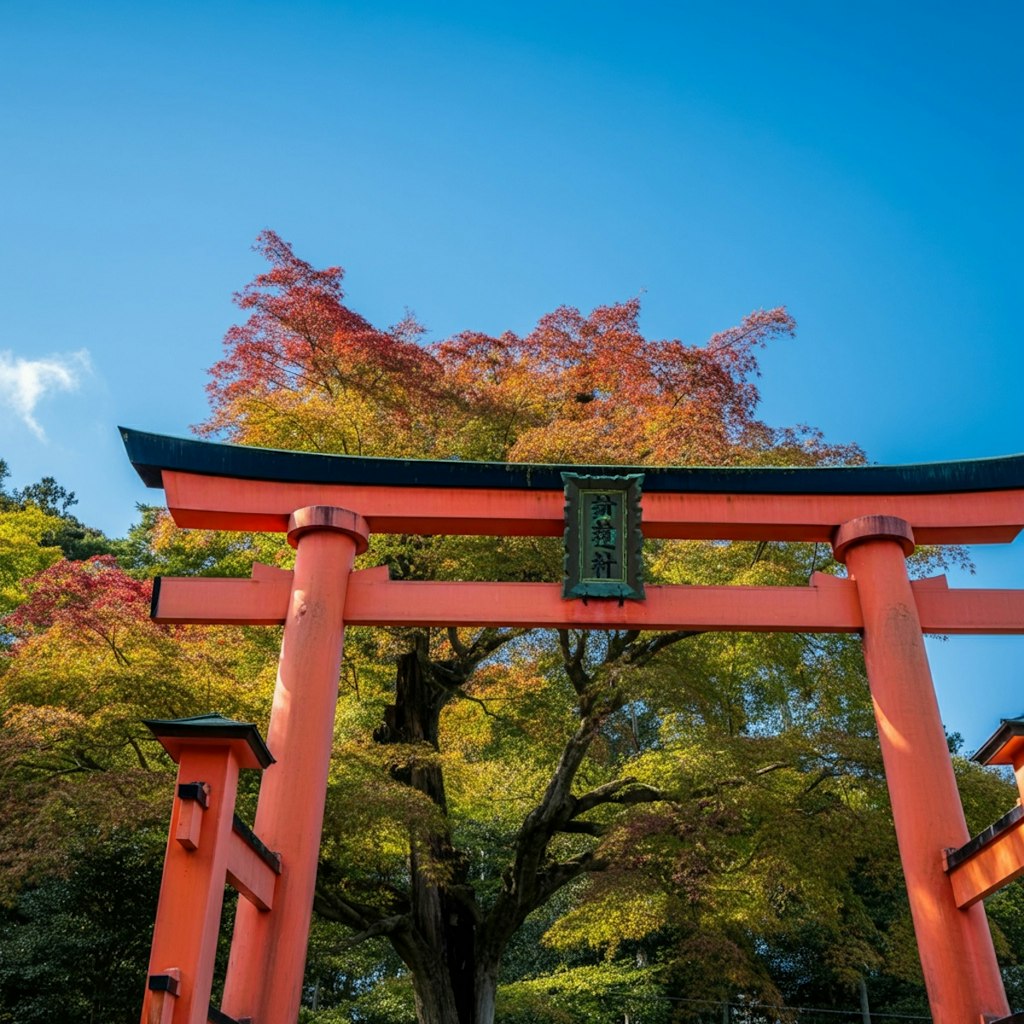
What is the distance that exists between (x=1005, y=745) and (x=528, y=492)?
12.0ft

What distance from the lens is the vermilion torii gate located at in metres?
5.93

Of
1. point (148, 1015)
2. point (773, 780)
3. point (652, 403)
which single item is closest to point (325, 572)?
point (148, 1015)

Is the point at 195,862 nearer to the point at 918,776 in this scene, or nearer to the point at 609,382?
the point at 918,776

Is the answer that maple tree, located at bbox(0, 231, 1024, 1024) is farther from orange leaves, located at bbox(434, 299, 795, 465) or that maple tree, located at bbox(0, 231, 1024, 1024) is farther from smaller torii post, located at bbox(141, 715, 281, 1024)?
smaller torii post, located at bbox(141, 715, 281, 1024)

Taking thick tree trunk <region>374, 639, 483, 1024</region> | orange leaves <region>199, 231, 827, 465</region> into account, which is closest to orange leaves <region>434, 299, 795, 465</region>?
orange leaves <region>199, 231, 827, 465</region>

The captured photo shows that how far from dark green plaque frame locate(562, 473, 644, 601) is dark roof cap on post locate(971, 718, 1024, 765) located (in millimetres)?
2420

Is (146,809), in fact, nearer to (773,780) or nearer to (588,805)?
(588,805)

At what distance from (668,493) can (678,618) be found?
3.45 feet

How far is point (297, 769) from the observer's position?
6.34 metres

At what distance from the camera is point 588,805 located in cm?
1173

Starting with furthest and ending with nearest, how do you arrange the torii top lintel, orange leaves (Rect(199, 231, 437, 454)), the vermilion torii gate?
orange leaves (Rect(199, 231, 437, 454)) → the torii top lintel → the vermilion torii gate

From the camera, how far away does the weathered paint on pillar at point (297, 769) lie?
581cm

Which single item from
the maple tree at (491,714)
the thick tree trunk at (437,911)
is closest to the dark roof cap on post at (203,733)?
the maple tree at (491,714)

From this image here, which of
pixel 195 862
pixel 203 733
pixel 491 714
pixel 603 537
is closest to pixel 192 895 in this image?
pixel 195 862
